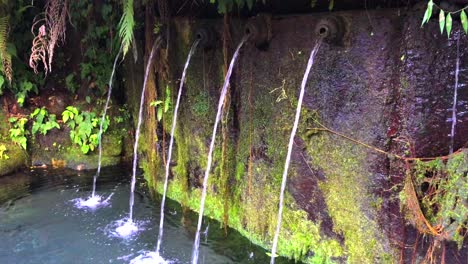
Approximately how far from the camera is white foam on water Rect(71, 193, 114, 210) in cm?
572

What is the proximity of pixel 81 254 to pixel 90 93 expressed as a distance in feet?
12.7

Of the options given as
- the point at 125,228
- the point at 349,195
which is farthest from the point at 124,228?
the point at 349,195

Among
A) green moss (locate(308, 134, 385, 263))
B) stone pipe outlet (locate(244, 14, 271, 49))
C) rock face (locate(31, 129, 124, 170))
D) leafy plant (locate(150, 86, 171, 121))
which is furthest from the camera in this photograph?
rock face (locate(31, 129, 124, 170))

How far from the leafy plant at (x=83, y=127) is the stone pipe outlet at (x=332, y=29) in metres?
5.04

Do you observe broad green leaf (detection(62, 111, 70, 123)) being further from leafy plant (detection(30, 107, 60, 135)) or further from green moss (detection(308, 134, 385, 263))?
green moss (detection(308, 134, 385, 263))

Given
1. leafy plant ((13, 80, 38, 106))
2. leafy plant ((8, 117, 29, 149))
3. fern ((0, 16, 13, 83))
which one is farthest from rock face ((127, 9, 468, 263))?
leafy plant ((8, 117, 29, 149))

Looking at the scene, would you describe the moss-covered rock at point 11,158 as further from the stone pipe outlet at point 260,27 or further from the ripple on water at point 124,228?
the stone pipe outlet at point 260,27

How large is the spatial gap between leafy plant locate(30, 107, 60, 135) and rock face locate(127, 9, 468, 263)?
11.5 ft

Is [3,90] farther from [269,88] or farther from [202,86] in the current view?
[269,88]

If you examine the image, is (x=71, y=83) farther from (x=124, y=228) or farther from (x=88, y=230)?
(x=124, y=228)

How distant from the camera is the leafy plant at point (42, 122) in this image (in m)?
7.36

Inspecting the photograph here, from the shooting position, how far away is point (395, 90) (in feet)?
10.5

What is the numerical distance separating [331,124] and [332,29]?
2.60 ft

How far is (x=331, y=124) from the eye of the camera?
3.64 meters
